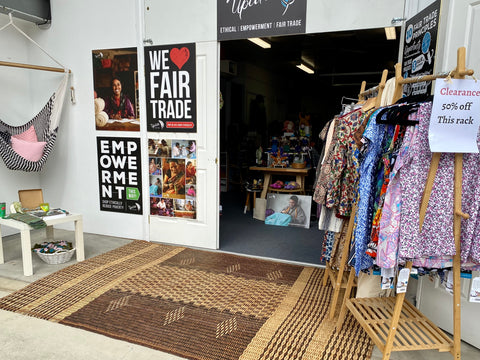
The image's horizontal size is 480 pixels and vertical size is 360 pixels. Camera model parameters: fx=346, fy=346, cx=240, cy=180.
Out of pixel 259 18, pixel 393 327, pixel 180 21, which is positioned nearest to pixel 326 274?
pixel 393 327

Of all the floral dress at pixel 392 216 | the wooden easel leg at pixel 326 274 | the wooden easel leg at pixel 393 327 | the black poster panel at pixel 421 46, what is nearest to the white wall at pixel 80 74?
the black poster panel at pixel 421 46

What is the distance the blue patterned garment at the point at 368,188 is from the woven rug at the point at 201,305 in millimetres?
737

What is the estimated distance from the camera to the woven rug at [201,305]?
7.27 ft

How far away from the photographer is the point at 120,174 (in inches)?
165

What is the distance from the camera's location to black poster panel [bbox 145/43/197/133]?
376 cm

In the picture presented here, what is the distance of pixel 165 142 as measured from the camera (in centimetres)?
398

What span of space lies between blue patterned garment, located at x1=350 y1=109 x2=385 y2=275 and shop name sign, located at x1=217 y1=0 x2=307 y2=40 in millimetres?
1749

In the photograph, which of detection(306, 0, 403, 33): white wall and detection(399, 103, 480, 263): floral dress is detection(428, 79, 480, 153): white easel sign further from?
detection(306, 0, 403, 33): white wall

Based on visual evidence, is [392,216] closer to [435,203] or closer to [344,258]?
[435,203]

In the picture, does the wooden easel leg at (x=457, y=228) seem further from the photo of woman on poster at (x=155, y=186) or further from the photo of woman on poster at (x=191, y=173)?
the photo of woman on poster at (x=155, y=186)

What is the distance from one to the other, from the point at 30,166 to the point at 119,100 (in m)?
1.26

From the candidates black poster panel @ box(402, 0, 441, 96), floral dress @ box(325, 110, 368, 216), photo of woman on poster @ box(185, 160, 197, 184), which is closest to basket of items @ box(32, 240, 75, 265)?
photo of woman on poster @ box(185, 160, 197, 184)

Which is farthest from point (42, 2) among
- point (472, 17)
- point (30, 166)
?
point (472, 17)

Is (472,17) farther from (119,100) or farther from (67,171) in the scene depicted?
(67,171)
